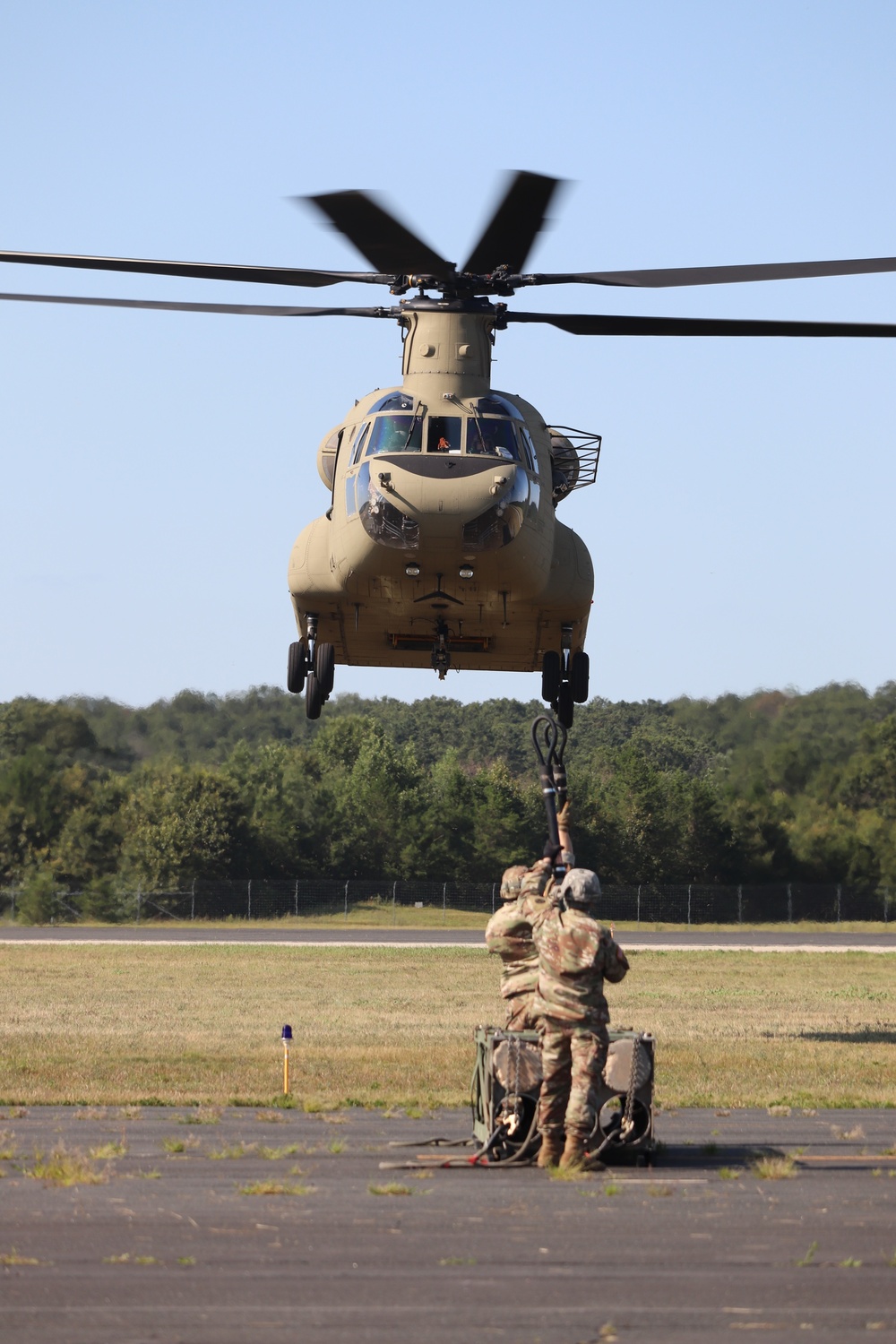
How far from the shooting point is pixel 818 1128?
45.4 feet

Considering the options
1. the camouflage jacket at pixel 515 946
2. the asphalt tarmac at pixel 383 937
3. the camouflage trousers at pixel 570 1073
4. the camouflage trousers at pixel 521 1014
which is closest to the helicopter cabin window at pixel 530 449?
the camouflage jacket at pixel 515 946

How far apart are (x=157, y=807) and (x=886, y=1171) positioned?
57.4 meters

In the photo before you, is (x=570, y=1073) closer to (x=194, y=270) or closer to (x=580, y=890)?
(x=580, y=890)

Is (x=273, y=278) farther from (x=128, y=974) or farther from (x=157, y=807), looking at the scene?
(x=157, y=807)

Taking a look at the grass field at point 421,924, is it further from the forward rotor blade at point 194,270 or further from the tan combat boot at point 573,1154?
the tan combat boot at point 573,1154

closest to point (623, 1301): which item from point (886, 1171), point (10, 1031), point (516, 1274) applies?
point (516, 1274)

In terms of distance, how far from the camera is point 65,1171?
10.6 m

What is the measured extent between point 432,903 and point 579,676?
44066 millimetres

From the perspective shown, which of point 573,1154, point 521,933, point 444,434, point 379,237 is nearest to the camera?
point 573,1154

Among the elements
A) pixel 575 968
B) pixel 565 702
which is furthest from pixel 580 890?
pixel 565 702

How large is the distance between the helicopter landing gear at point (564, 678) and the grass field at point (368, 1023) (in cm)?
474

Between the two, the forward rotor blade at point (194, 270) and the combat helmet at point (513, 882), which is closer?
the combat helmet at point (513, 882)

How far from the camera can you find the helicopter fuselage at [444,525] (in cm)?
1839

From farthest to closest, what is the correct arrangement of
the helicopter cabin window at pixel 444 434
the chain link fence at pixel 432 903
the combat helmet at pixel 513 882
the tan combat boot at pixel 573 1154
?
the chain link fence at pixel 432 903, the helicopter cabin window at pixel 444 434, the combat helmet at pixel 513 882, the tan combat boot at pixel 573 1154
